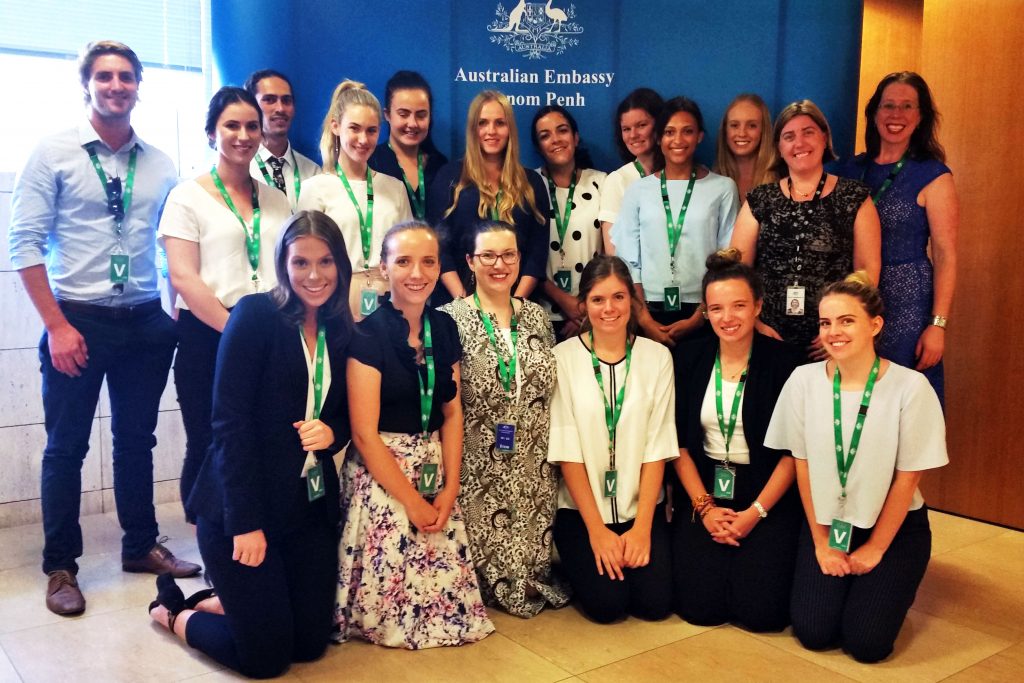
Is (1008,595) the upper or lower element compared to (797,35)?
lower

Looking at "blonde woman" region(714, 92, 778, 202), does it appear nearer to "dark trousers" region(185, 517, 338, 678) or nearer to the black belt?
"dark trousers" region(185, 517, 338, 678)

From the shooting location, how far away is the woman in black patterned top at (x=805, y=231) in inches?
135

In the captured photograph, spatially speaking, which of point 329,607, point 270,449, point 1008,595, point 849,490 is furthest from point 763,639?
point 270,449

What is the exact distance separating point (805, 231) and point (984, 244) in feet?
4.73

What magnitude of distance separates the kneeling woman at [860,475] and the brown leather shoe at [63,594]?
2.53 meters

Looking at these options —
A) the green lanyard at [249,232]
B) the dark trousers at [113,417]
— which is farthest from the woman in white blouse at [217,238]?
the dark trousers at [113,417]

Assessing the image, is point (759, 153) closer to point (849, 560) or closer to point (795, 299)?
point (795, 299)

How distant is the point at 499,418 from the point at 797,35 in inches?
98.6

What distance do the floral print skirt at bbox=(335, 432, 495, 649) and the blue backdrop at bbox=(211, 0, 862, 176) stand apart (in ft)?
6.08

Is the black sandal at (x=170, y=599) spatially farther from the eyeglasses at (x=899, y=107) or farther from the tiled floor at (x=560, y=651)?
the eyeglasses at (x=899, y=107)

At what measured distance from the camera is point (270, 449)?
2812 mm

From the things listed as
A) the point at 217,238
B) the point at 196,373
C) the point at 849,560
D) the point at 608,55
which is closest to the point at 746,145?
the point at 608,55

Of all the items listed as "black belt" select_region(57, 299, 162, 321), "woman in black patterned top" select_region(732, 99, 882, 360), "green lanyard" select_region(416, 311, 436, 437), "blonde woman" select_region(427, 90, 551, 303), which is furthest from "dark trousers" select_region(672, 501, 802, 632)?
"black belt" select_region(57, 299, 162, 321)

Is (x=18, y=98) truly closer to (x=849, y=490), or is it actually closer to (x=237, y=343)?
(x=237, y=343)
